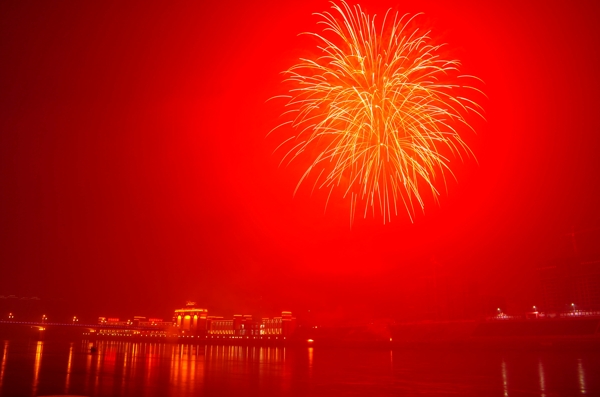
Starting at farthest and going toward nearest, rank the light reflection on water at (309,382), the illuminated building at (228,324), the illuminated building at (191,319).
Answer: the illuminated building at (191,319)
the illuminated building at (228,324)
the light reflection on water at (309,382)

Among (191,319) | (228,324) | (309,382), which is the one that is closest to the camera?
(309,382)

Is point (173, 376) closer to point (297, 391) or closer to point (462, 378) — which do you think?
point (297, 391)

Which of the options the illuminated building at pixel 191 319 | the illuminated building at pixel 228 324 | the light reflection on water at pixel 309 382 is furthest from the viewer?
the illuminated building at pixel 191 319

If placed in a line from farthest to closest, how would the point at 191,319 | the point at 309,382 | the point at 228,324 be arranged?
the point at 191,319 → the point at 228,324 → the point at 309,382

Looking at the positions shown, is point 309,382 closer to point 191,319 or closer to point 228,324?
point 228,324

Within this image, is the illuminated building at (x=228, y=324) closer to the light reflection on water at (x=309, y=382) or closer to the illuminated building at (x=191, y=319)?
the illuminated building at (x=191, y=319)

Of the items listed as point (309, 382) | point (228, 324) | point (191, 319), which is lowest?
point (309, 382)

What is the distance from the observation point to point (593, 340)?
4984 centimetres

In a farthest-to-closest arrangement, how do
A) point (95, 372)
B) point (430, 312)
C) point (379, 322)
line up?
point (430, 312) < point (379, 322) < point (95, 372)

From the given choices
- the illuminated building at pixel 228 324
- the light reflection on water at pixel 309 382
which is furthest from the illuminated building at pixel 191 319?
the light reflection on water at pixel 309 382

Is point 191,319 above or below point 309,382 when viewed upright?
above

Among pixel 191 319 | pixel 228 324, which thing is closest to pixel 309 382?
pixel 228 324

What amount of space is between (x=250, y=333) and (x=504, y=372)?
94347 mm

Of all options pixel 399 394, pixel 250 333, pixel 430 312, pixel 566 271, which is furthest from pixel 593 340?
pixel 250 333
